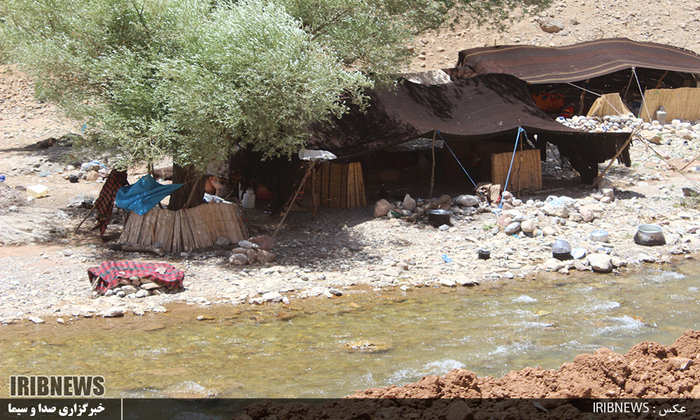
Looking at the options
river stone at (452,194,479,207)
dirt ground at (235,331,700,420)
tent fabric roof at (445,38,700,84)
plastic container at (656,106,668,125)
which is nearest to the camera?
dirt ground at (235,331,700,420)

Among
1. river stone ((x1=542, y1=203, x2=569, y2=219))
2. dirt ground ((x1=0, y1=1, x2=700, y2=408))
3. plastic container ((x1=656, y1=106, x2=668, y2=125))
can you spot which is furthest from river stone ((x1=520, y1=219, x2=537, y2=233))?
plastic container ((x1=656, y1=106, x2=668, y2=125))

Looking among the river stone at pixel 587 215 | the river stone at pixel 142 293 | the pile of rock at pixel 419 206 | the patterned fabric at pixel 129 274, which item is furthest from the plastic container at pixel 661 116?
the river stone at pixel 142 293

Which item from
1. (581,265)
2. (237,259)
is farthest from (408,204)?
(237,259)

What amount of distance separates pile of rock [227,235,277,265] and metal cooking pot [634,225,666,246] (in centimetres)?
614

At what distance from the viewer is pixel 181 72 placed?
24.1 feet

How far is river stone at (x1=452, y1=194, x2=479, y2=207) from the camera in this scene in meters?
10.5

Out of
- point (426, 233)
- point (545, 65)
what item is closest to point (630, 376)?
point (426, 233)

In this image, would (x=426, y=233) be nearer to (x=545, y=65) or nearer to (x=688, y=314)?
(x=688, y=314)

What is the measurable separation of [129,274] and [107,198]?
2718mm

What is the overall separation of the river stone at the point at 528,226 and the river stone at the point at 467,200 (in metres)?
1.42

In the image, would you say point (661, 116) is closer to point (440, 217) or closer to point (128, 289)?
point (440, 217)

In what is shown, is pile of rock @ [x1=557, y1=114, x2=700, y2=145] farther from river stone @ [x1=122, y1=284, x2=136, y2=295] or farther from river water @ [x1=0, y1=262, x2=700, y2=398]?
river stone @ [x1=122, y1=284, x2=136, y2=295]

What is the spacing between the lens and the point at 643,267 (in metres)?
8.08

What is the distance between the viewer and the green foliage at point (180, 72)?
7270mm
